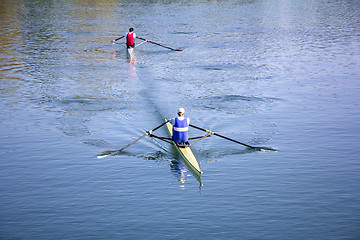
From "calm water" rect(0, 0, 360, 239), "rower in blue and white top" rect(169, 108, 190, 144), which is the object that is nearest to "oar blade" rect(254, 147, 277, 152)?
"calm water" rect(0, 0, 360, 239)

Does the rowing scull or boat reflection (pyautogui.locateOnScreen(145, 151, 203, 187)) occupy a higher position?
the rowing scull

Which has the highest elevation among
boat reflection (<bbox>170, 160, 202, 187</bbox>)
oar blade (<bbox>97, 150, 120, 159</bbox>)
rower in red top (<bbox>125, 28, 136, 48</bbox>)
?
rower in red top (<bbox>125, 28, 136, 48</bbox>)

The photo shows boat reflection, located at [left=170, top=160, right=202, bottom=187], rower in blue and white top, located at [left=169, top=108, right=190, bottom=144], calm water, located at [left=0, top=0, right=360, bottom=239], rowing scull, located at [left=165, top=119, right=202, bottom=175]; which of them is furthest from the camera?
rower in blue and white top, located at [left=169, top=108, right=190, bottom=144]

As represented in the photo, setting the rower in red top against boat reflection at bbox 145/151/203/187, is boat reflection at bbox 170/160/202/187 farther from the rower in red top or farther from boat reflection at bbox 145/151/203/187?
the rower in red top

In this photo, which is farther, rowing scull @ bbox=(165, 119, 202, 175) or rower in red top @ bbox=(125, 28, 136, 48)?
rower in red top @ bbox=(125, 28, 136, 48)

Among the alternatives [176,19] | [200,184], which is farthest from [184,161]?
[176,19]

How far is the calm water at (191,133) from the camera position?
15.0 metres

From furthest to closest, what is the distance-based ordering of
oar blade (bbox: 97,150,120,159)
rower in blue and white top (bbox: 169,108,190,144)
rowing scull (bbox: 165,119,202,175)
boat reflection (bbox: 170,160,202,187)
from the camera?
oar blade (bbox: 97,150,120,159) < rower in blue and white top (bbox: 169,108,190,144) < rowing scull (bbox: 165,119,202,175) < boat reflection (bbox: 170,160,202,187)

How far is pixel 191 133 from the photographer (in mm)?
23203

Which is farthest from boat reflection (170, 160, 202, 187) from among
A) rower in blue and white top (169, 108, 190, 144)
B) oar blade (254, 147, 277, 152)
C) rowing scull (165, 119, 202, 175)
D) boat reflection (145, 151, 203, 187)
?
oar blade (254, 147, 277, 152)

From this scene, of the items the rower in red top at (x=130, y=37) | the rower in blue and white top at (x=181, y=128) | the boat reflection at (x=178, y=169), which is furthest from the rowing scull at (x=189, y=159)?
the rower in red top at (x=130, y=37)

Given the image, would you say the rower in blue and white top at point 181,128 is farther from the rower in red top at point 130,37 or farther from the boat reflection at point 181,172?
the rower in red top at point 130,37

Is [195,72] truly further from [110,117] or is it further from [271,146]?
[271,146]

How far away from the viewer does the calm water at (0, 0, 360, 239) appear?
15.0 metres
